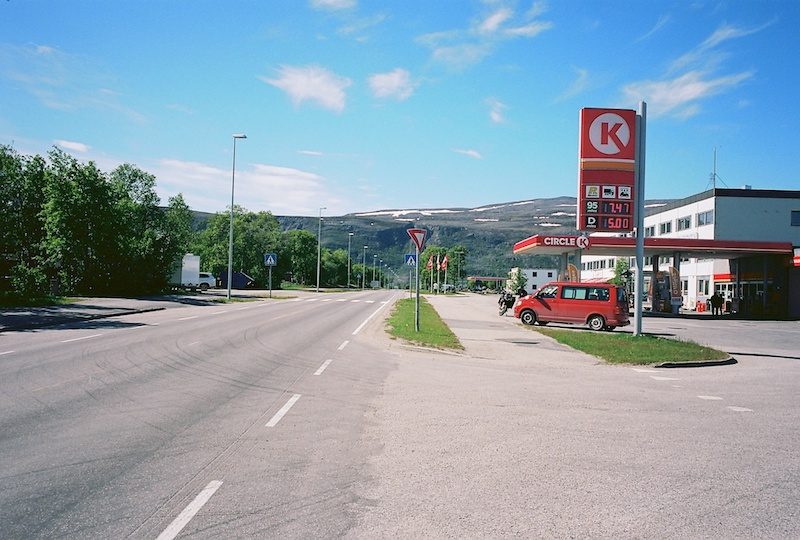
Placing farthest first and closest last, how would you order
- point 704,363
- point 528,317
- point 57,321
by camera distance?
point 528,317 → point 57,321 → point 704,363

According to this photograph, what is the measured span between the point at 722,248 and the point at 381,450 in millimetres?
41025

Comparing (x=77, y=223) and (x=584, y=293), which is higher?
(x=77, y=223)

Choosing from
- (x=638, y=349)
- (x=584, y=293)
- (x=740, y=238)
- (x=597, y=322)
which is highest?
(x=740, y=238)

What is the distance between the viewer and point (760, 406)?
33.3 ft

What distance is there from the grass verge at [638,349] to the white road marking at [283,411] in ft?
30.3

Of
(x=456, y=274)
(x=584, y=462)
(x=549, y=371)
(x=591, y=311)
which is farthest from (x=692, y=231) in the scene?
(x=456, y=274)

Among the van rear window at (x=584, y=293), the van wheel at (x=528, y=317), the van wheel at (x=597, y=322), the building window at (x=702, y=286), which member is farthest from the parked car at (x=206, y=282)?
the van wheel at (x=597, y=322)

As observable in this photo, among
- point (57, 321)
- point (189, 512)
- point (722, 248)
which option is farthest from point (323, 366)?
point (722, 248)

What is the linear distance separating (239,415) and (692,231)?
65.2 meters

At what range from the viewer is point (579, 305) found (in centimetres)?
2811

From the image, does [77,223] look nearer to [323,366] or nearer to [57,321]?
[57,321]

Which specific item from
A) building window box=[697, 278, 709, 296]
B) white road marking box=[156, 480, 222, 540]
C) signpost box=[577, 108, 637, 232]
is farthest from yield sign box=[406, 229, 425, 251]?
building window box=[697, 278, 709, 296]

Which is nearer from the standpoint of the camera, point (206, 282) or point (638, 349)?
point (638, 349)

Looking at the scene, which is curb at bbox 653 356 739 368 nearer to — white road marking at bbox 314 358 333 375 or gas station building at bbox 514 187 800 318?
white road marking at bbox 314 358 333 375
